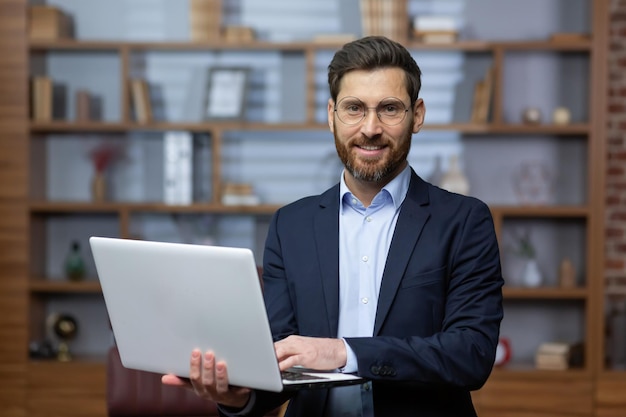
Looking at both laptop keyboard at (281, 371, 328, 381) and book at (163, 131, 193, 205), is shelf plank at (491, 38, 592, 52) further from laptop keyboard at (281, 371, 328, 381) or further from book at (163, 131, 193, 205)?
laptop keyboard at (281, 371, 328, 381)

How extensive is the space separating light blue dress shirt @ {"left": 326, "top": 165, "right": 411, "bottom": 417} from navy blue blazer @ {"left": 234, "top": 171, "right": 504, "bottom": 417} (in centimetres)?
3

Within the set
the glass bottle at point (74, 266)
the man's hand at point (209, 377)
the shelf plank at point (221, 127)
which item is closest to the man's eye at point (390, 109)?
the man's hand at point (209, 377)

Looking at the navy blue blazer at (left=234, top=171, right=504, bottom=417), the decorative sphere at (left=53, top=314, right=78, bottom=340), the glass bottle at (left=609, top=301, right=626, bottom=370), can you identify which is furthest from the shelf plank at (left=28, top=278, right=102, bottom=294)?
the navy blue blazer at (left=234, top=171, right=504, bottom=417)

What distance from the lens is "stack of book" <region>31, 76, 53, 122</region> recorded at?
555 centimetres

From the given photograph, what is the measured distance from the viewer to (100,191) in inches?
220

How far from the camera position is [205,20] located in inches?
220

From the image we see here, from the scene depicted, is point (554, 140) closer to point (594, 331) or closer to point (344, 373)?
point (594, 331)

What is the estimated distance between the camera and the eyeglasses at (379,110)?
230 centimetres

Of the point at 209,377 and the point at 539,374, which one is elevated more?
the point at 209,377

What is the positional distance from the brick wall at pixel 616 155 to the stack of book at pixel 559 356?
1.52 feet

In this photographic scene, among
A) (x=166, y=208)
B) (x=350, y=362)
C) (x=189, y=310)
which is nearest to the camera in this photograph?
(x=189, y=310)

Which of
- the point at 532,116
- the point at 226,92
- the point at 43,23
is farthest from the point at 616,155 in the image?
the point at 43,23

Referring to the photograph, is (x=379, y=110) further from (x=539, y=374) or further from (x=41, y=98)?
(x=41, y=98)

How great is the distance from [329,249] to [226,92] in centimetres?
333
